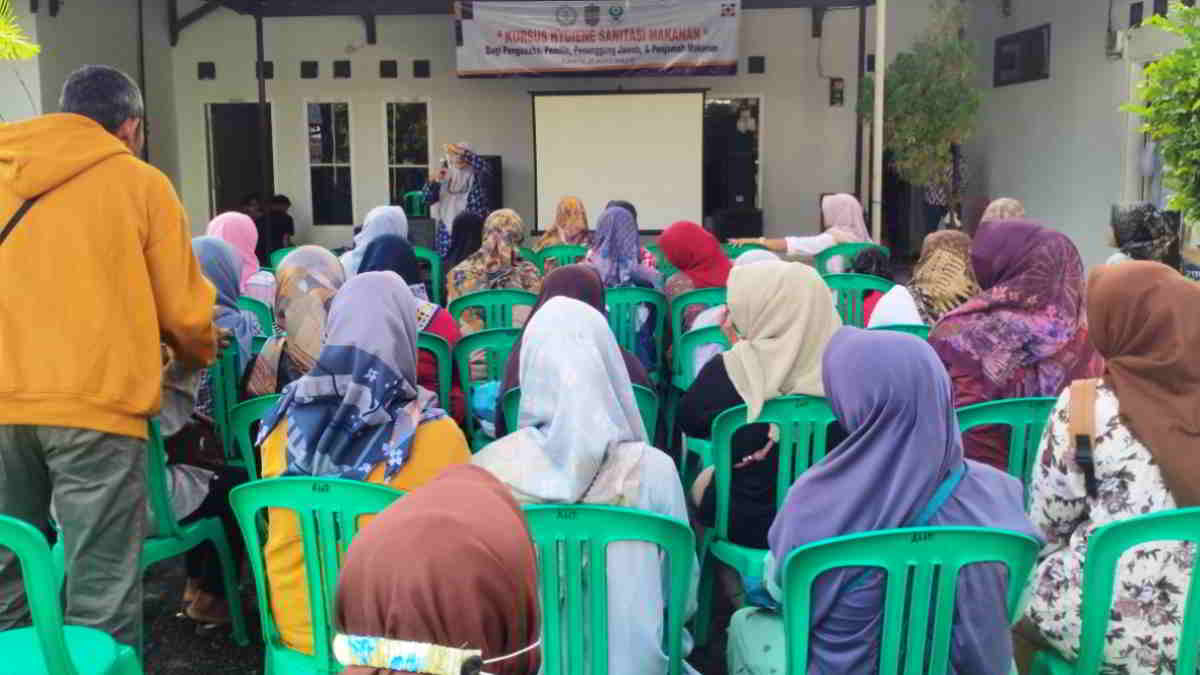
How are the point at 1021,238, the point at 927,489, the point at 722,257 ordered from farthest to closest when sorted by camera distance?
the point at 722,257
the point at 1021,238
the point at 927,489

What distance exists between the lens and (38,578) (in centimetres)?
172

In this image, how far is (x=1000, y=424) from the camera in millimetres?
2758

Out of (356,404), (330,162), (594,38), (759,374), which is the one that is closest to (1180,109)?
(759,374)

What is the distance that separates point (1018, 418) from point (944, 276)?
1.71m

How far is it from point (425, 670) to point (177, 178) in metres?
11.5

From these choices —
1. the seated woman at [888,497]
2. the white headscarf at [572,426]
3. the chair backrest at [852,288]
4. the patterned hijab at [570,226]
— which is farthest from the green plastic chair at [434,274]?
the seated woman at [888,497]

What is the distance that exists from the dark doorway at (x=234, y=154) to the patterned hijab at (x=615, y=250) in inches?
273

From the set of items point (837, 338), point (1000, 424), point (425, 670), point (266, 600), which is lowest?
point (266, 600)

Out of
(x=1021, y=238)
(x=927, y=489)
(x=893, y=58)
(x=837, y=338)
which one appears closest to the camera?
(x=927, y=489)

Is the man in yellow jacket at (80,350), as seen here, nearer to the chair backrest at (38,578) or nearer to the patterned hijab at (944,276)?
the chair backrest at (38,578)

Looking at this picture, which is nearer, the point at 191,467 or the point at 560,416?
the point at 560,416

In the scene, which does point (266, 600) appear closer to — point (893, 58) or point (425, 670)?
point (425, 670)

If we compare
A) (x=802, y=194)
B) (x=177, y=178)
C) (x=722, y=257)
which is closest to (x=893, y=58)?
(x=802, y=194)

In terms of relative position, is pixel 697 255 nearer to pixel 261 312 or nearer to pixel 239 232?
pixel 261 312
